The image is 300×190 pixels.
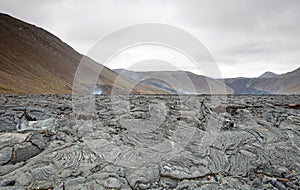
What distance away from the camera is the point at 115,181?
7453mm

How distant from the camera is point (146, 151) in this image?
364 inches

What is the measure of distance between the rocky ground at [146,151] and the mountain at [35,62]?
6074 cm

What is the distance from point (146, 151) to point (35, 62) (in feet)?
388

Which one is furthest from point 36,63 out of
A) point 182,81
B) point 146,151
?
point 146,151

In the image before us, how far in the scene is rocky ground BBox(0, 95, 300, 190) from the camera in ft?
25.0

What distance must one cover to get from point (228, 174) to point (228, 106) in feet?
29.7

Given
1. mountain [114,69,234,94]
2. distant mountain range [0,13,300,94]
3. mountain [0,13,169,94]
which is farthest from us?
mountain [0,13,169,94]

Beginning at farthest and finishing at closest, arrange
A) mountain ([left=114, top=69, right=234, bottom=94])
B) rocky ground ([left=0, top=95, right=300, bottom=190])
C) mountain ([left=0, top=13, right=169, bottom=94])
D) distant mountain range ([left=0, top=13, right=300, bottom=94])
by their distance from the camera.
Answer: mountain ([left=0, top=13, right=169, bottom=94]) < distant mountain range ([left=0, top=13, right=300, bottom=94]) < mountain ([left=114, top=69, right=234, bottom=94]) < rocky ground ([left=0, top=95, right=300, bottom=190])

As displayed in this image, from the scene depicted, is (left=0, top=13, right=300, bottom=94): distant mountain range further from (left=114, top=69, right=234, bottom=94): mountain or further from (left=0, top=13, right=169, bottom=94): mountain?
(left=114, top=69, right=234, bottom=94): mountain

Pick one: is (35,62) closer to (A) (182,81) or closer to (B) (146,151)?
(A) (182,81)

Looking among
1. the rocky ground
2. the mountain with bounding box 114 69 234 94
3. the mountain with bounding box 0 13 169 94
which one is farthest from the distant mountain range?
the rocky ground

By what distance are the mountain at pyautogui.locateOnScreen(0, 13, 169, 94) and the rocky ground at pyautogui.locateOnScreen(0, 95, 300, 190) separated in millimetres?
60744

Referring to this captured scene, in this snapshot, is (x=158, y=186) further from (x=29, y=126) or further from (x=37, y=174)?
(x=29, y=126)

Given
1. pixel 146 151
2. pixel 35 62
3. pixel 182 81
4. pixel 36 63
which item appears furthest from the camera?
pixel 35 62
